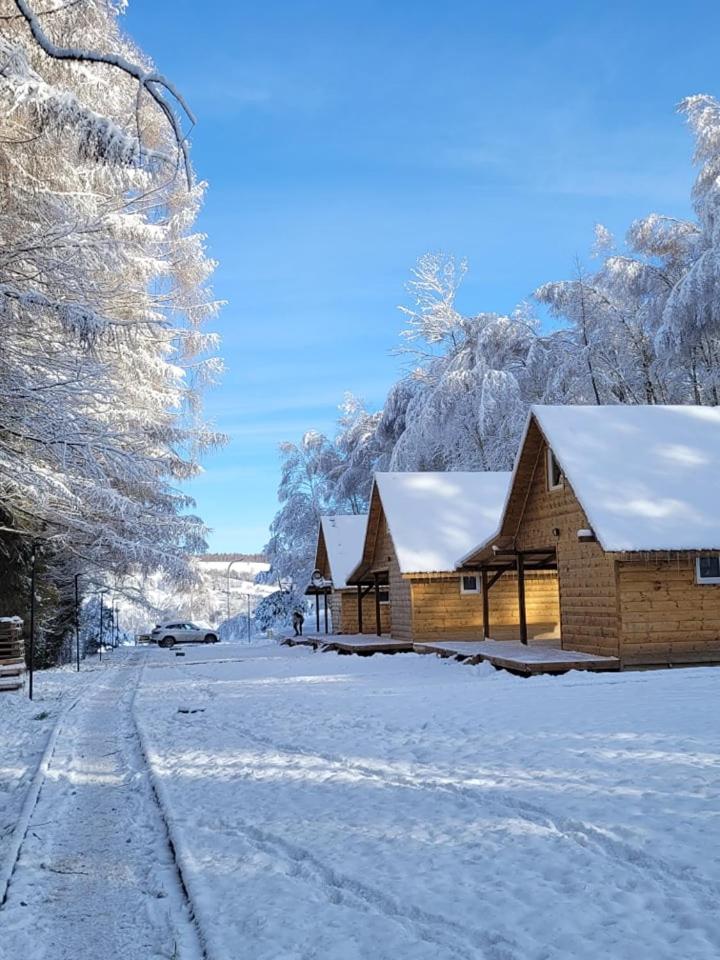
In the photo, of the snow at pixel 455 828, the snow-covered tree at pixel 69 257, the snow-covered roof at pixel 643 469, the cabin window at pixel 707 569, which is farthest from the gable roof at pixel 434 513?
the snow at pixel 455 828

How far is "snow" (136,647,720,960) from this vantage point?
4.21 m

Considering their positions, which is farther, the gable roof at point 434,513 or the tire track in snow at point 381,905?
the gable roof at point 434,513

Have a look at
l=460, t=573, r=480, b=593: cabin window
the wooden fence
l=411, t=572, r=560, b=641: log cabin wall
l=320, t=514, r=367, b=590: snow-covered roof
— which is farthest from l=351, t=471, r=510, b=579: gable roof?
the wooden fence

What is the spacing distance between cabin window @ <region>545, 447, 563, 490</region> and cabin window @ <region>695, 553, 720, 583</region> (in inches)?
137

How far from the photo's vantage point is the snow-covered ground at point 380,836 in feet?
14.0

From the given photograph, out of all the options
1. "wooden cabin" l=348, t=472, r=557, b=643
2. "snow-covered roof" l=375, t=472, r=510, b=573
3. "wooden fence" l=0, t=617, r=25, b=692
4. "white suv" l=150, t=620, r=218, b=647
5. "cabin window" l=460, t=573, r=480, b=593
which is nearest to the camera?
"wooden fence" l=0, t=617, r=25, b=692

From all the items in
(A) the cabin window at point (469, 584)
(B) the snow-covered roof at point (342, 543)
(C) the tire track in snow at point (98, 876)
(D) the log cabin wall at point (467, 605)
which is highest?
(B) the snow-covered roof at point (342, 543)

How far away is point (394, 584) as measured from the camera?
28.0 metres

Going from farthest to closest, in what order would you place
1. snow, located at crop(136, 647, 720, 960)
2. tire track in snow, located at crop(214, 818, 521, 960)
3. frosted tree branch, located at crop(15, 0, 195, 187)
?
frosted tree branch, located at crop(15, 0, 195, 187) < snow, located at crop(136, 647, 720, 960) < tire track in snow, located at crop(214, 818, 521, 960)

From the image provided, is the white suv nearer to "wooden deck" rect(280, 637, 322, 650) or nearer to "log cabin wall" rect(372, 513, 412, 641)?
"wooden deck" rect(280, 637, 322, 650)

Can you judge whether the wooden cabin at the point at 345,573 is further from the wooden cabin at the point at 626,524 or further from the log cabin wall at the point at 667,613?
the log cabin wall at the point at 667,613

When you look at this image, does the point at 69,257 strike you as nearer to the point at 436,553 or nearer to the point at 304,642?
the point at 436,553

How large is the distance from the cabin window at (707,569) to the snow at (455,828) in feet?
16.7

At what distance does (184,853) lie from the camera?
565 cm
